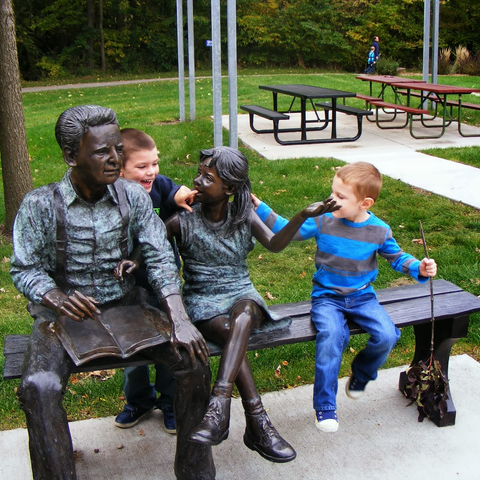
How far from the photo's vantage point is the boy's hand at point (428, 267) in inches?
117

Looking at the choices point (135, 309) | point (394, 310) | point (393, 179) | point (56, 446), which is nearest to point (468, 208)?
point (393, 179)

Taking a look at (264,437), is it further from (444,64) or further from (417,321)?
(444,64)

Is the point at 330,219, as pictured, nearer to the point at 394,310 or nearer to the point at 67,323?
the point at 394,310

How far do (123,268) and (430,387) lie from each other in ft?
5.54

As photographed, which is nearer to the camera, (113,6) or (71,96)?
(71,96)

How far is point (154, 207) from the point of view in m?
3.26

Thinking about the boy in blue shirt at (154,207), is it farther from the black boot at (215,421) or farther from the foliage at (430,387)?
the foliage at (430,387)

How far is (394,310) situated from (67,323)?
66.4 inches

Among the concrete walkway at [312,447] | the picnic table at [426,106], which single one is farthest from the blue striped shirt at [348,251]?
the picnic table at [426,106]

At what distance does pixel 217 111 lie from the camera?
6.98m

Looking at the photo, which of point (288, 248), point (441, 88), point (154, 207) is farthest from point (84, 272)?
point (441, 88)

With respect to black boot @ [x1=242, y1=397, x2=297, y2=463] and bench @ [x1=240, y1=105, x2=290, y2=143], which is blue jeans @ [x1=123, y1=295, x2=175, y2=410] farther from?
bench @ [x1=240, y1=105, x2=290, y2=143]

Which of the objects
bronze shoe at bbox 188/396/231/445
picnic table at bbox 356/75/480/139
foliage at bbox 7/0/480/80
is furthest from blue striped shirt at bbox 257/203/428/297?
foliage at bbox 7/0/480/80

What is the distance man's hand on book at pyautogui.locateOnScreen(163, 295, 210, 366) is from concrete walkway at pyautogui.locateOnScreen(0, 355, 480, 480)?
76 cm
